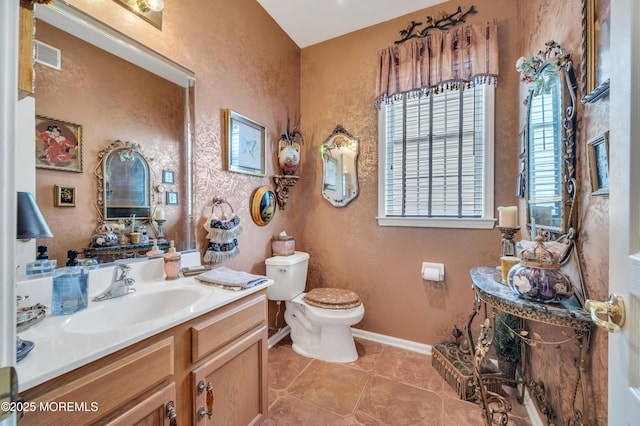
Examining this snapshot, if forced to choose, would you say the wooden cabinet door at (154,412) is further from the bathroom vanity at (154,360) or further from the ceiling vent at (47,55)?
the ceiling vent at (47,55)

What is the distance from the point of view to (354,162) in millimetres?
2395

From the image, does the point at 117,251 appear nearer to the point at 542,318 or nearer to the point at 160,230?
the point at 160,230

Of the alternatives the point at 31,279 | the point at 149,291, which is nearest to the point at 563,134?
the point at 149,291

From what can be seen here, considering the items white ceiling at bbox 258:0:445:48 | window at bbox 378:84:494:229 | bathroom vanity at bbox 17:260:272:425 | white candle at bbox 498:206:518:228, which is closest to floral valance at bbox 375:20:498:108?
window at bbox 378:84:494:229

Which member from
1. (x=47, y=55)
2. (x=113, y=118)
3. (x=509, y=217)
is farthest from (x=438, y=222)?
(x=47, y=55)

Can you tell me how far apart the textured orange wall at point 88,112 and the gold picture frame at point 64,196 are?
0.01 m

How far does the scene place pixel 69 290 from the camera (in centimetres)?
94

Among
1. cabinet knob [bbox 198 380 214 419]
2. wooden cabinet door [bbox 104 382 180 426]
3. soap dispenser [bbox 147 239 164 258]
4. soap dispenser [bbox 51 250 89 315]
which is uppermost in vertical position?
soap dispenser [bbox 147 239 164 258]

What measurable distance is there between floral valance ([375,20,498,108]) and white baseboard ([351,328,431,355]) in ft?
6.81

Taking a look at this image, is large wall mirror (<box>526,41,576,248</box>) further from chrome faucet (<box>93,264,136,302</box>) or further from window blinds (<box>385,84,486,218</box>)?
chrome faucet (<box>93,264,136,302</box>)

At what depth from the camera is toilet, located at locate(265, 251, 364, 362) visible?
1.95 meters

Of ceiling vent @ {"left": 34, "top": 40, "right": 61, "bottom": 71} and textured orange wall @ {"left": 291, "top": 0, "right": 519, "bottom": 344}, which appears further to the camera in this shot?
textured orange wall @ {"left": 291, "top": 0, "right": 519, "bottom": 344}

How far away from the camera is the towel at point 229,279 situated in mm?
1254

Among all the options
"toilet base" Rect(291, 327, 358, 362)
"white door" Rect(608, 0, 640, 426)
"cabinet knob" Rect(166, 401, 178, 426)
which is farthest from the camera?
"toilet base" Rect(291, 327, 358, 362)
